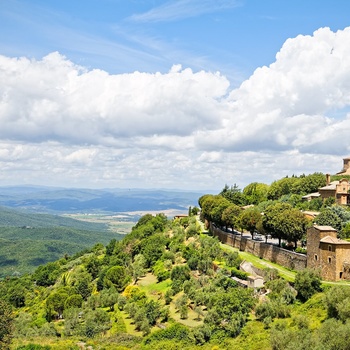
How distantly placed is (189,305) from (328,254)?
588 inches

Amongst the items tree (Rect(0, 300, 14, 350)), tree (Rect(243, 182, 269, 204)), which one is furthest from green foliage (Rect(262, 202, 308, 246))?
tree (Rect(243, 182, 269, 204))

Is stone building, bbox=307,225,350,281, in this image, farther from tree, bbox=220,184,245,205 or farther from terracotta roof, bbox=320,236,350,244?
tree, bbox=220,184,245,205

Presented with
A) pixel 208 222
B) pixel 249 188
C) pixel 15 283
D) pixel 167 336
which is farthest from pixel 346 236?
pixel 15 283

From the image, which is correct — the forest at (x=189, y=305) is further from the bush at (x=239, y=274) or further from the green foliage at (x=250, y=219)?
the green foliage at (x=250, y=219)

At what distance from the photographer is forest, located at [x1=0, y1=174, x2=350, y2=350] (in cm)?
3462

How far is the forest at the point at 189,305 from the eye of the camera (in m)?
34.6

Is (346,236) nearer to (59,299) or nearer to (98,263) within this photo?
(59,299)

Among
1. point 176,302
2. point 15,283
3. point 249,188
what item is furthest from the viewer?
point 249,188

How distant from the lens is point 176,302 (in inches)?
1817

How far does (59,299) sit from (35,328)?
261 inches

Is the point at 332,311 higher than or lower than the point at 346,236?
lower

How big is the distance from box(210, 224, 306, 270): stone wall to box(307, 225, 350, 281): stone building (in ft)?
9.49

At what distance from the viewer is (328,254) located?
41.0m

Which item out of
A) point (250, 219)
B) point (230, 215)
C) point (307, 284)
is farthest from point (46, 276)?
point (307, 284)
